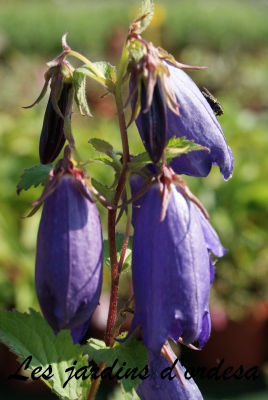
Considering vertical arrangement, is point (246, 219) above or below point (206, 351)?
above

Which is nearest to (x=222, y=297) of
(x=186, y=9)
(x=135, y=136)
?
(x=135, y=136)

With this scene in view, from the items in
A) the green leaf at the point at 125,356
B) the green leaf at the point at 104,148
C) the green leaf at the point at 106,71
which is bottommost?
the green leaf at the point at 125,356

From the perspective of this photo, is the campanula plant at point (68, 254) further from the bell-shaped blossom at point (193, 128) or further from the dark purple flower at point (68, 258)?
the bell-shaped blossom at point (193, 128)

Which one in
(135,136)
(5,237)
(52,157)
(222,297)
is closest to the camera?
(52,157)

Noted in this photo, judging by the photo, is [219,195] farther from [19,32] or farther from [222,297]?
[19,32]

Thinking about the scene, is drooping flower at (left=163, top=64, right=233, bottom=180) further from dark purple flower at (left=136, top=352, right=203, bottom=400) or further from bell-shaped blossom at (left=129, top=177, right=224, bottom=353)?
dark purple flower at (left=136, top=352, right=203, bottom=400)

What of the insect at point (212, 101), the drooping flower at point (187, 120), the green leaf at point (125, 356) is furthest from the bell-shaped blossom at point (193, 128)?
the green leaf at point (125, 356)

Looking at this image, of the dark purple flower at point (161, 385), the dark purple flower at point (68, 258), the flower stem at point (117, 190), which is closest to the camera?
the dark purple flower at point (68, 258)

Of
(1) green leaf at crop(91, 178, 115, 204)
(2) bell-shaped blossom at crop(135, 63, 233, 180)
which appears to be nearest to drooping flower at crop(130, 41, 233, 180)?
(2) bell-shaped blossom at crop(135, 63, 233, 180)
